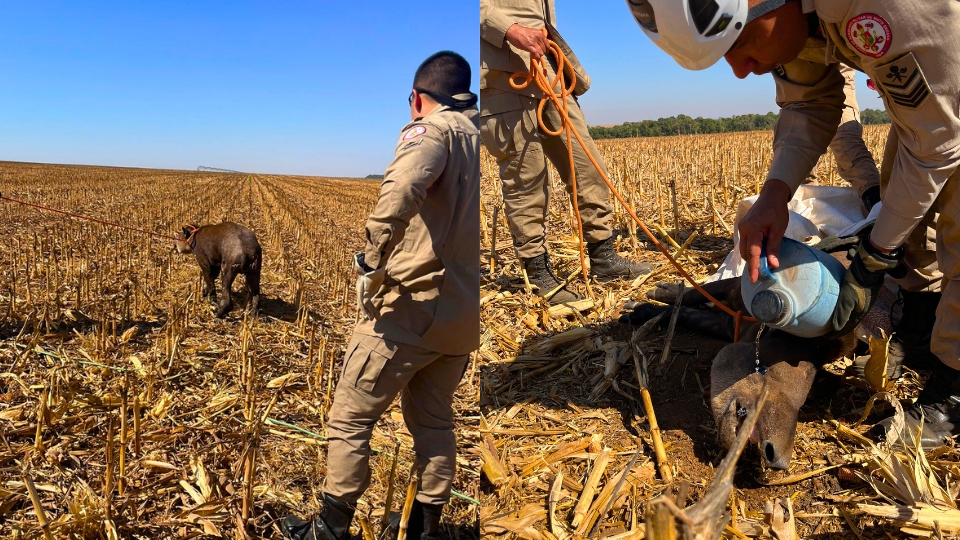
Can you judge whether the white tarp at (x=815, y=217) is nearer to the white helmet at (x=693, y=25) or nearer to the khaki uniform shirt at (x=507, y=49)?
the khaki uniform shirt at (x=507, y=49)

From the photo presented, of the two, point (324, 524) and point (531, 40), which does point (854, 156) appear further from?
point (324, 524)

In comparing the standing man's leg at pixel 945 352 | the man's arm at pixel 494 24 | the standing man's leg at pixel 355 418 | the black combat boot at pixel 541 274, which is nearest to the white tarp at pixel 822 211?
the black combat boot at pixel 541 274

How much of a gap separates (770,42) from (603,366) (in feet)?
5.75

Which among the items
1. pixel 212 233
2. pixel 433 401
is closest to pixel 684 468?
pixel 433 401

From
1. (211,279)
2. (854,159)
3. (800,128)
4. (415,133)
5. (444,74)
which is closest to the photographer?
(444,74)

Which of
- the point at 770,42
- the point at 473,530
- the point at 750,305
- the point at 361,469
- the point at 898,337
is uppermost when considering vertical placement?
the point at 770,42

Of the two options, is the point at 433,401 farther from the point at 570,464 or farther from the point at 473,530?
the point at 570,464

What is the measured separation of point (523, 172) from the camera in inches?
175

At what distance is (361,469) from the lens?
215cm

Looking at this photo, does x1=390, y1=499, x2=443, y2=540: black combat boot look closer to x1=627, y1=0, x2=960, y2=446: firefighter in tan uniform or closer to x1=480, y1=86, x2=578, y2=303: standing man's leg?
x1=627, y1=0, x2=960, y2=446: firefighter in tan uniform

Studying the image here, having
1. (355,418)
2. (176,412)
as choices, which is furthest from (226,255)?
(355,418)

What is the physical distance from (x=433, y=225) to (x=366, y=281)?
22cm

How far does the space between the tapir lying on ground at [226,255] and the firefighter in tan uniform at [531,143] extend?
3105 mm

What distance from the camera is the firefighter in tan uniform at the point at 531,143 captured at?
3824 millimetres
